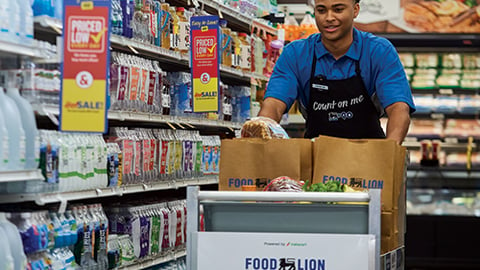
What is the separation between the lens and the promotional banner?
402 inches

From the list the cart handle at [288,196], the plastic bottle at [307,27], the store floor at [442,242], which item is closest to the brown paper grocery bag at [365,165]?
the cart handle at [288,196]

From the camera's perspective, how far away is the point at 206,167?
6645mm

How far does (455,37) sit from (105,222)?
6.42m

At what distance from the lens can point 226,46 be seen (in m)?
6.77

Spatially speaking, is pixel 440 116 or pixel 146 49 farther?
pixel 440 116

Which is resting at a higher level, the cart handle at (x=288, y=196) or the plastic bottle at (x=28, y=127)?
the plastic bottle at (x=28, y=127)

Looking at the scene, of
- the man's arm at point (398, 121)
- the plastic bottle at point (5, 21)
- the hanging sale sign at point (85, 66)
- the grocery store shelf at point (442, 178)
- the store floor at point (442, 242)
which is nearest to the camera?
the hanging sale sign at point (85, 66)

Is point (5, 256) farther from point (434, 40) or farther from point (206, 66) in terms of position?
point (434, 40)

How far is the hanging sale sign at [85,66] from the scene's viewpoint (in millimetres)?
3645

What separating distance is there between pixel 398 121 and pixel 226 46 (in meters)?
3.13

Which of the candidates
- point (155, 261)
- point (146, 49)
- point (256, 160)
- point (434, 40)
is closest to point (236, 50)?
point (146, 49)

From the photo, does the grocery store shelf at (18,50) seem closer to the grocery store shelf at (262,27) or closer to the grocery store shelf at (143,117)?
the grocery store shelf at (143,117)

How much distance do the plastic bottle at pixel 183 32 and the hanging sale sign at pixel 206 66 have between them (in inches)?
15.5

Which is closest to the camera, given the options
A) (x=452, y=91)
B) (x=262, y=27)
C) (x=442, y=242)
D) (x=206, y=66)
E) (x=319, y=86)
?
(x=319, y=86)
